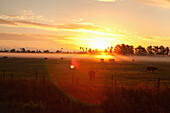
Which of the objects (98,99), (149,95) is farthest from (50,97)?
(149,95)

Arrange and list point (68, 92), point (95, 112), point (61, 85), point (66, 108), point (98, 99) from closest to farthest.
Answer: point (95, 112) → point (66, 108) → point (98, 99) → point (68, 92) → point (61, 85)

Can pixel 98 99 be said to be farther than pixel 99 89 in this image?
No

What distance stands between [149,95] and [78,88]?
6.51 metres

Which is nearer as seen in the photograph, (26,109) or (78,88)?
(26,109)

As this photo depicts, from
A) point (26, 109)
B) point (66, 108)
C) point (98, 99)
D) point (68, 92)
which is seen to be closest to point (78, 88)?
point (68, 92)

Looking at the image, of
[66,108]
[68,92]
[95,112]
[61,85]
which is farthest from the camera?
[61,85]

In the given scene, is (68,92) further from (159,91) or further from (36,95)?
(159,91)

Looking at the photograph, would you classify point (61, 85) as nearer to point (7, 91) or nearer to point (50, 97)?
point (50, 97)

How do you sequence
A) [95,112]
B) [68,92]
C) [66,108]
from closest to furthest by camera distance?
[95,112]
[66,108]
[68,92]

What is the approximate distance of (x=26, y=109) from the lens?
1382 centimetres

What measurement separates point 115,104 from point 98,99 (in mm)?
1918

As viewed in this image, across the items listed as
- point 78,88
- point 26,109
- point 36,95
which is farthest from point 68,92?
point 26,109

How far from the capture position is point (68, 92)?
17.9 metres

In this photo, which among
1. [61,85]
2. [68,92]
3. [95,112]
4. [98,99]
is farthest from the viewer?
[61,85]
